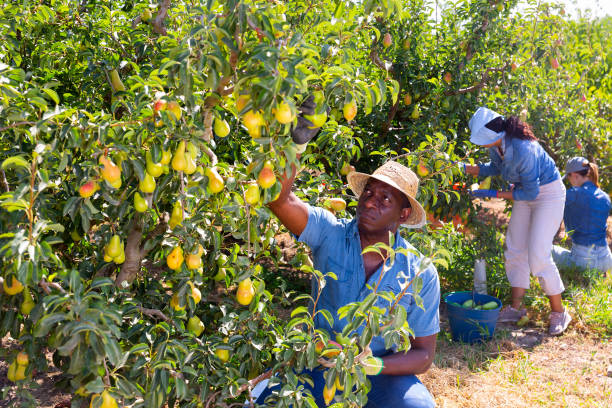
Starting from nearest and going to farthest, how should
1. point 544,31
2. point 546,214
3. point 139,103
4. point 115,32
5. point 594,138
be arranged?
point 139,103 < point 115,32 < point 546,214 < point 544,31 < point 594,138

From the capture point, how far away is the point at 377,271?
213cm

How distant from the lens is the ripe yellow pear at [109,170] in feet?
4.82

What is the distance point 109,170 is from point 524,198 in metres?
3.02

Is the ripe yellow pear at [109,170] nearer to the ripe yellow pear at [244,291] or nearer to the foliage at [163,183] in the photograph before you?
the foliage at [163,183]

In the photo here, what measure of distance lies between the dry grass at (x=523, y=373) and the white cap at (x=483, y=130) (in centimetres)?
132

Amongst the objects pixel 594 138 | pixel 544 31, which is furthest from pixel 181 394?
pixel 594 138

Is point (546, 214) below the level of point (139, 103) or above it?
below

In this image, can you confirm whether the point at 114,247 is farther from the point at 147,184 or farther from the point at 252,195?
the point at 252,195

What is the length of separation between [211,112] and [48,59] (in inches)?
46.9

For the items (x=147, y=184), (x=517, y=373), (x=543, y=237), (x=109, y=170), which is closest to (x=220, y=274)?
(x=147, y=184)

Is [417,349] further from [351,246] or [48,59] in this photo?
[48,59]

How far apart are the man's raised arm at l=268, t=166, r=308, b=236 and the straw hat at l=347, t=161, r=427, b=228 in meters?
0.33

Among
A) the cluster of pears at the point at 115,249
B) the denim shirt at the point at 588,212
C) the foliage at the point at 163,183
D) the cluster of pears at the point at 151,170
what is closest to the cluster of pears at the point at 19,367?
the foliage at the point at 163,183

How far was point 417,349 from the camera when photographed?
2.13 meters
